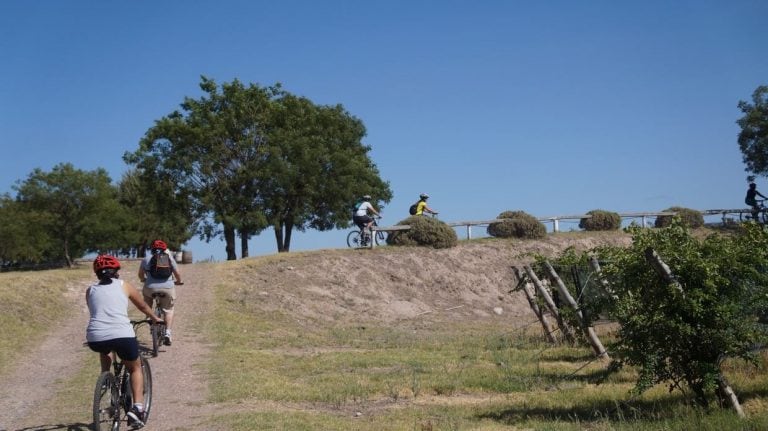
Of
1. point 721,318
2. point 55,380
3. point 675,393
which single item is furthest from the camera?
point 55,380

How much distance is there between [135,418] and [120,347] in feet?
2.71

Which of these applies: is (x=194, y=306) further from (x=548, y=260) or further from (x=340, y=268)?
(x=548, y=260)

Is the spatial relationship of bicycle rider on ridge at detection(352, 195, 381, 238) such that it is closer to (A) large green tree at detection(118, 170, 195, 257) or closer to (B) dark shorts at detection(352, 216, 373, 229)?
(B) dark shorts at detection(352, 216, 373, 229)

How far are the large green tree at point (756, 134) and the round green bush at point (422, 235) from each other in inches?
951

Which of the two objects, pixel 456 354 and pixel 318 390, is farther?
pixel 456 354

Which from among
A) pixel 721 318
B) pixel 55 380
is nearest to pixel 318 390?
pixel 55 380

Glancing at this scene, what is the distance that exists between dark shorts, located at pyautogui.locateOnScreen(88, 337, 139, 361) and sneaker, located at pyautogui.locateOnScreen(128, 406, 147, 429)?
57cm

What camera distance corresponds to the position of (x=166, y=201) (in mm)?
39812

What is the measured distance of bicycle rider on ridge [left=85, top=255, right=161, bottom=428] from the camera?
718 cm

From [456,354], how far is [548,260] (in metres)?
2.70

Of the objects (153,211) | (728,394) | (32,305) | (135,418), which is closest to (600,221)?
(153,211)

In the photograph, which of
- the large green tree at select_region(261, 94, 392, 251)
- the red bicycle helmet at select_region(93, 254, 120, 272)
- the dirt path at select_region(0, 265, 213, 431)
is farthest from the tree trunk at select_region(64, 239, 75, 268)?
the red bicycle helmet at select_region(93, 254, 120, 272)

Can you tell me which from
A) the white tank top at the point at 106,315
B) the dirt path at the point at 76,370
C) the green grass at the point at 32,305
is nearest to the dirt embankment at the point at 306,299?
the dirt path at the point at 76,370

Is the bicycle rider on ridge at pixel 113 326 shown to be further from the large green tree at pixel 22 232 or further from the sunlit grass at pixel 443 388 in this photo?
the large green tree at pixel 22 232
